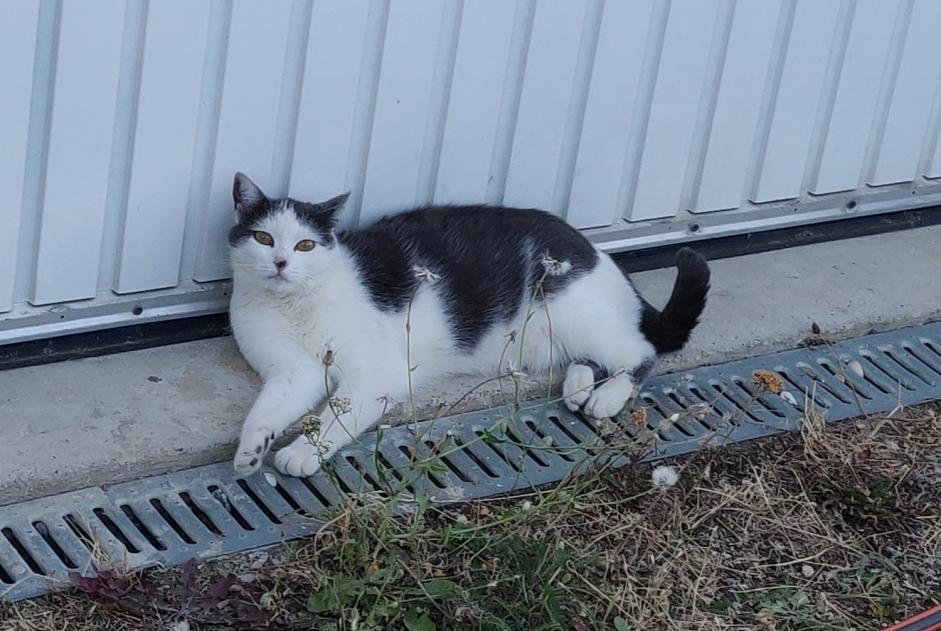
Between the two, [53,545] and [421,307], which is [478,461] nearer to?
[421,307]

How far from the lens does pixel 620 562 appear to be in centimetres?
249

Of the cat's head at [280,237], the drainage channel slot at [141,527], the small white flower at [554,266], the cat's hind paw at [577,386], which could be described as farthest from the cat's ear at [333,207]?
the drainage channel slot at [141,527]

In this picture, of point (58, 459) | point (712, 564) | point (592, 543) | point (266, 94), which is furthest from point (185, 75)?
point (712, 564)

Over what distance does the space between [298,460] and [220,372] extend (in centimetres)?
43

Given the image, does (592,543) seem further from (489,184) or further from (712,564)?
(489,184)

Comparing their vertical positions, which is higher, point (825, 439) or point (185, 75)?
point (185, 75)

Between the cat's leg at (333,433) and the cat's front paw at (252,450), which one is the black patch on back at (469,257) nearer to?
the cat's leg at (333,433)

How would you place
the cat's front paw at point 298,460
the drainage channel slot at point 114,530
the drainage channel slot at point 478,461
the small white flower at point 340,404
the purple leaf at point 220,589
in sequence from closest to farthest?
1. the purple leaf at point 220,589
2. the drainage channel slot at point 114,530
3. the small white flower at point 340,404
4. the cat's front paw at point 298,460
5. the drainage channel slot at point 478,461

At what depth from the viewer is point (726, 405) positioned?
3.05 meters

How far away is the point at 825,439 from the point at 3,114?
182cm

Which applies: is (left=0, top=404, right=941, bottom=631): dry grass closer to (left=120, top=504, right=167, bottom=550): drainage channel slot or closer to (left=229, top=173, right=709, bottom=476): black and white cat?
(left=120, top=504, right=167, bottom=550): drainage channel slot

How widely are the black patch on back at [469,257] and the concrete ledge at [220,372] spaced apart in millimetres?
189

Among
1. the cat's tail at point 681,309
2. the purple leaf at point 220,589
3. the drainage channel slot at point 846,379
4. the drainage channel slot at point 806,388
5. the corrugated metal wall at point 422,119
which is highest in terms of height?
the corrugated metal wall at point 422,119

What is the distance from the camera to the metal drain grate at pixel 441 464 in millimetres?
2402
